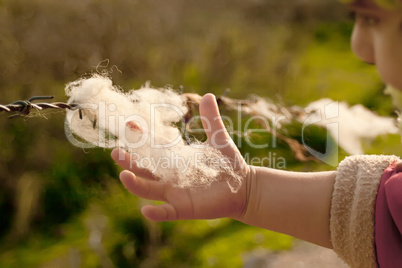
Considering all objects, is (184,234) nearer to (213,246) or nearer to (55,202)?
(213,246)

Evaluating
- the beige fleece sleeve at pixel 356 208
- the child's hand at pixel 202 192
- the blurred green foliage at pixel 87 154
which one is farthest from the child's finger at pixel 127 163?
the blurred green foliage at pixel 87 154

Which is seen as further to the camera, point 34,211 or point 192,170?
point 34,211

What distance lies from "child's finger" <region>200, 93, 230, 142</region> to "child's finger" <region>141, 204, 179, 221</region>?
11 cm

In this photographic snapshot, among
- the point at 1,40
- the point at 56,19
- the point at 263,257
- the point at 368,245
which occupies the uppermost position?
the point at 56,19

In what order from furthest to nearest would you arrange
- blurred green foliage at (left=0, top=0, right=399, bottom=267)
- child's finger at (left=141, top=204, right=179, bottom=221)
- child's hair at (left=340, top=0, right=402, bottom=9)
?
blurred green foliage at (left=0, top=0, right=399, bottom=267), child's finger at (left=141, top=204, right=179, bottom=221), child's hair at (left=340, top=0, right=402, bottom=9)

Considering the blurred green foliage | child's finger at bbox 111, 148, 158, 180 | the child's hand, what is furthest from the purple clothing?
the blurred green foliage

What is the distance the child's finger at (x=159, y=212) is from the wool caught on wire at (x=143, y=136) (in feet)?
0.12

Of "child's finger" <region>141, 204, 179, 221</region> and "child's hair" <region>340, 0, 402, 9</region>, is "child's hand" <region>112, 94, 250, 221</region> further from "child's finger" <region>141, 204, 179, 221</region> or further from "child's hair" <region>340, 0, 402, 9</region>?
"child's hair" <region>340, 0, 402, 9</region>

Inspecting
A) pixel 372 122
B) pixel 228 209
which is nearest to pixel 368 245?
pixel 228 209

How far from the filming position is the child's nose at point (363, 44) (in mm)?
392

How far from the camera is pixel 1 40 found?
5.21 feet

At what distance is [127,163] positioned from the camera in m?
0.57

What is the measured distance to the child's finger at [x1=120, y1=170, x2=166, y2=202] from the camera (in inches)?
21.3

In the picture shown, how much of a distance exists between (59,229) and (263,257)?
757 mm
